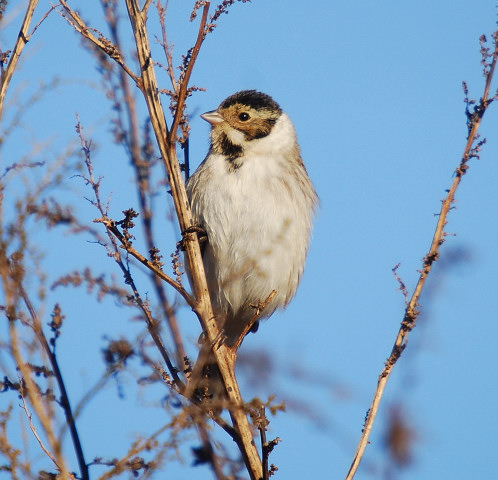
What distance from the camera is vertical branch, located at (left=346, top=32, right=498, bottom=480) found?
269 cm

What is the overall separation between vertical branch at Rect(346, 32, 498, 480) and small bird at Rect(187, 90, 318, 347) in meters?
1.45

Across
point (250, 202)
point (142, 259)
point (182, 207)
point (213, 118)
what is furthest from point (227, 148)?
point (142, 259)

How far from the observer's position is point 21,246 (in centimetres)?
224

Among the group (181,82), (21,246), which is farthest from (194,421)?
(181,82)

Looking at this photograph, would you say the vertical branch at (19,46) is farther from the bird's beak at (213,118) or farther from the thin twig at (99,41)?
the bird's beak at (213,118)

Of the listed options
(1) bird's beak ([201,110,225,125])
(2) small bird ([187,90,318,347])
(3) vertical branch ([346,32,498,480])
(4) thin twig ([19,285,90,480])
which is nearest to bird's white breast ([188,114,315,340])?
(2) small bird ([187,90,318,347])

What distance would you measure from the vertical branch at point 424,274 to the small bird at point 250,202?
1.45m

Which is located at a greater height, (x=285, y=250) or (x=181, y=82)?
(x=285, y=250)

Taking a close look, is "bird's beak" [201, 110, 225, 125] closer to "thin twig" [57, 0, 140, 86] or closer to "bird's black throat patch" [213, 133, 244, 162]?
"bird's black throat patch" [213, 133, 244, 162]

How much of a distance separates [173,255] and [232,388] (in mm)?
616

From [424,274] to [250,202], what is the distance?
1.81 metres

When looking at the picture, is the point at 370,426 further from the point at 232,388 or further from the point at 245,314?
the point at 245,314

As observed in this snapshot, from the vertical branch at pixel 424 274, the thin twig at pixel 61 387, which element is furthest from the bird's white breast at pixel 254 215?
the thin twig at pixel 61 387

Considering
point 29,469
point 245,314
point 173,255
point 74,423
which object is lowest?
point 29,469
